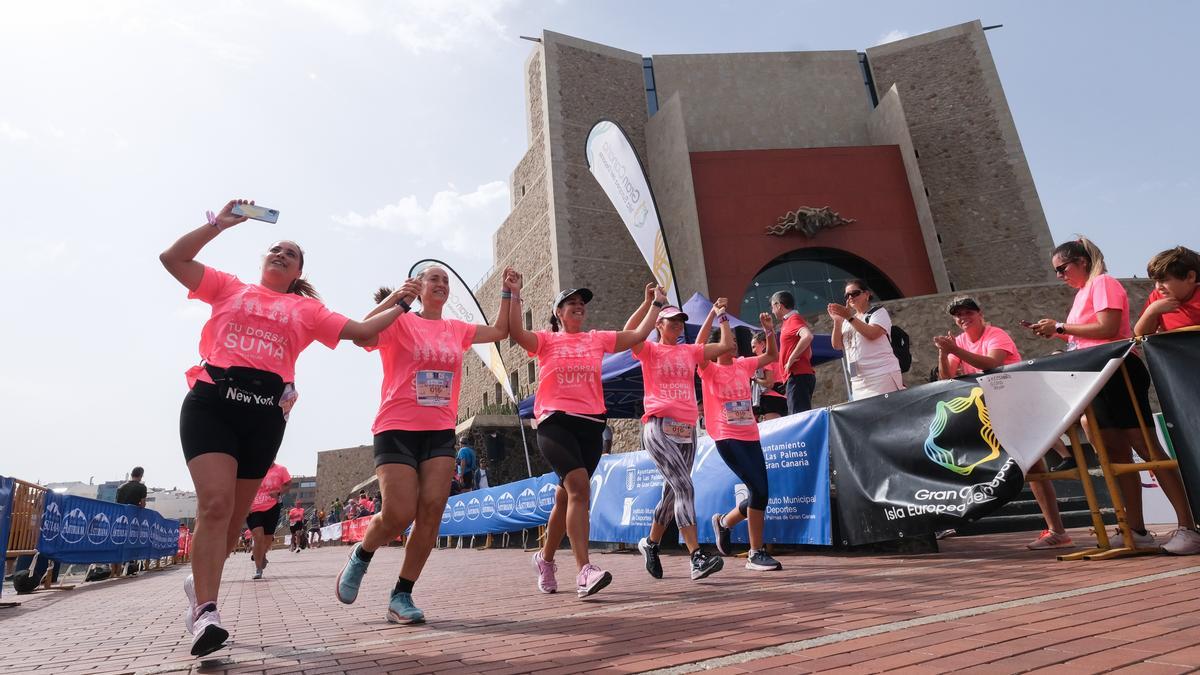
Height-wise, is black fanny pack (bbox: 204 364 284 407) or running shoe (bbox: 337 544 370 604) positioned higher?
black fanny pack (bbox: 204 364 284 407)

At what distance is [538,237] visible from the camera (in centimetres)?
2792

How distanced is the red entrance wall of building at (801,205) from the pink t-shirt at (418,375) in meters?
20.1

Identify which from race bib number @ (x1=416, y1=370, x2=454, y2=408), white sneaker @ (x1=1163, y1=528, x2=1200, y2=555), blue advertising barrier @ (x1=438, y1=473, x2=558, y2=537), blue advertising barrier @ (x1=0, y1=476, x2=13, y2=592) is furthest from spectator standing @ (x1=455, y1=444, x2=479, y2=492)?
white sneaker @ (x1=1163, y1=528, x2=1200, y2=555)

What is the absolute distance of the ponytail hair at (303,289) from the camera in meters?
3.53

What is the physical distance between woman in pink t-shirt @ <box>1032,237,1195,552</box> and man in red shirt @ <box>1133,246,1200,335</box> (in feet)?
0.58

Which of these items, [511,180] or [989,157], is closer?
[989,157]

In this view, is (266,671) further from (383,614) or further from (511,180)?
(511,180)

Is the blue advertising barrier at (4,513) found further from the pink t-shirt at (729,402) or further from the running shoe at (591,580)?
the pink t-shirt at (729,402)

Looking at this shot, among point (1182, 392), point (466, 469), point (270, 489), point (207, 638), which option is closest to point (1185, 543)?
point (1182, 392)

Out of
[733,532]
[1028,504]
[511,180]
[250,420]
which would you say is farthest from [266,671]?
[511,180]

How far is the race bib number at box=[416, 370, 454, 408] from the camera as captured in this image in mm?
3558

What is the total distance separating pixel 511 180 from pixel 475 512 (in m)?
21.6

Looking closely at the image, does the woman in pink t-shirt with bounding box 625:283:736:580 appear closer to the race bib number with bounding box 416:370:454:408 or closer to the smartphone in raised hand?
the race bib number with bounding box 416:370:454:408

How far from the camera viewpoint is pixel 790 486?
6328 mm
